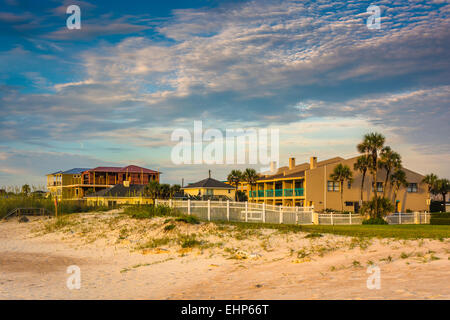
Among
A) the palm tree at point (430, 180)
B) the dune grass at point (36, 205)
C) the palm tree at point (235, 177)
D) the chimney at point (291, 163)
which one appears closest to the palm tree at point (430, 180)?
the palm tree at point (430, 180)

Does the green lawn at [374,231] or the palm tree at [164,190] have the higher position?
the palm tree at [164,190]

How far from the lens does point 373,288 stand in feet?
29.1

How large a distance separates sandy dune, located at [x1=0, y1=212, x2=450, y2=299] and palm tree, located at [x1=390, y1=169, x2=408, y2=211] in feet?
111

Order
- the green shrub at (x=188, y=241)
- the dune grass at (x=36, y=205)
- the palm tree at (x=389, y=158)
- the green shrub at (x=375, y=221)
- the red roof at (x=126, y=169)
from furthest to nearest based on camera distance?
1. the red roof at (x=126, y=169)
2. the palm tree at (x=389, y=158)
3. the green shrub at (x=375, y=221)
4. the dune grass at (x=36, y=205)
5. the green shrub at (x=188, y=241)

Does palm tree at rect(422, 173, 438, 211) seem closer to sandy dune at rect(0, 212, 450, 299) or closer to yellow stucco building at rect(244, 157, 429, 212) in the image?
yellow stucco building at rect(244, 157, 429, 212)

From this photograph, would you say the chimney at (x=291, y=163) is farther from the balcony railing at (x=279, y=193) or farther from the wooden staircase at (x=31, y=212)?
the wooden staircase at (x=31, y=212)

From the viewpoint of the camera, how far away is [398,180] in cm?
4831

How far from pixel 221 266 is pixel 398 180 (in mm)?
39369

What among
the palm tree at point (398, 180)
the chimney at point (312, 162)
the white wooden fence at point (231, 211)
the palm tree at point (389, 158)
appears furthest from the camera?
the chimney at point (312, 162)

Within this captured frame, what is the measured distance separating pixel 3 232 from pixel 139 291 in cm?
2069

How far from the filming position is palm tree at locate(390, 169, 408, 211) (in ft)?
157

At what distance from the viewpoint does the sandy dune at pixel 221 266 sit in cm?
961

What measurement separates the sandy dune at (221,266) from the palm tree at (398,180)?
33.7m
